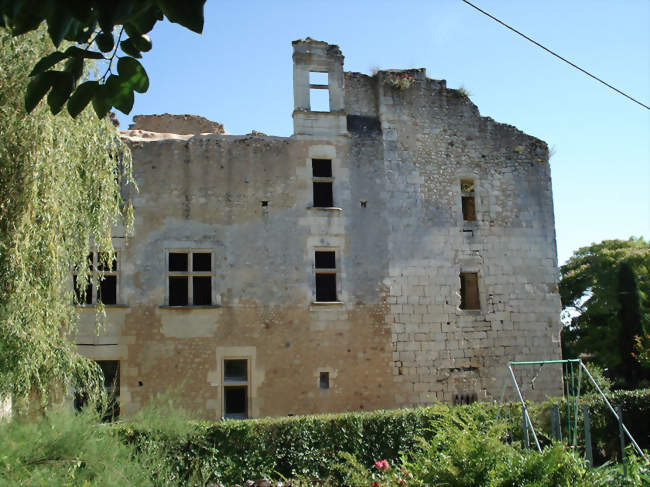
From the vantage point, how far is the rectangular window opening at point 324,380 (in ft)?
40.7

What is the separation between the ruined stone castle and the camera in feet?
39.6

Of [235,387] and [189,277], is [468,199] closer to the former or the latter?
[189,277]

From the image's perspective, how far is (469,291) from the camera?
13781 millimetres

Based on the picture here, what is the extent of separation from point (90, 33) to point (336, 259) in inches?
412

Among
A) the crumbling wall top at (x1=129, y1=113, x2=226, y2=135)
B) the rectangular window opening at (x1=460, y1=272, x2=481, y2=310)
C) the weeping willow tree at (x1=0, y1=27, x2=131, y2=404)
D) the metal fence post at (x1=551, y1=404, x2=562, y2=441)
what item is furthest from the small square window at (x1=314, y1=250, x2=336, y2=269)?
the weeping willow tree at (x1=0, y1=27, x2=131, y2=404)

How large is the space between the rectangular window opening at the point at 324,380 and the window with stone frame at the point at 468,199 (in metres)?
4.53

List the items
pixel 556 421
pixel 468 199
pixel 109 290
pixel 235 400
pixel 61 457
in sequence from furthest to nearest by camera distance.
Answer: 1. pixel 468 199
2. pixel 235 400
3. pixel 109 290
4. pixel 556 421
5. pixel 61 457

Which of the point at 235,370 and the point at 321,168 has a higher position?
the point at 321,168

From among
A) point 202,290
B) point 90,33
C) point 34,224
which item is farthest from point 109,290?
point 90,33

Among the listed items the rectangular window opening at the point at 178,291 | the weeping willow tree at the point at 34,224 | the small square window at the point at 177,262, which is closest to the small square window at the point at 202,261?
the small square window at the point at 177,262

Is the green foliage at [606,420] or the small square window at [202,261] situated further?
the small square window at [202,261]

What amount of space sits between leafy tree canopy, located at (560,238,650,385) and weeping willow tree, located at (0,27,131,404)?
18296mm

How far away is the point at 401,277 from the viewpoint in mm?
13141

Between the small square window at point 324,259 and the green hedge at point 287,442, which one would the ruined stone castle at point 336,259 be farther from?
the green hedge at point 287,442
